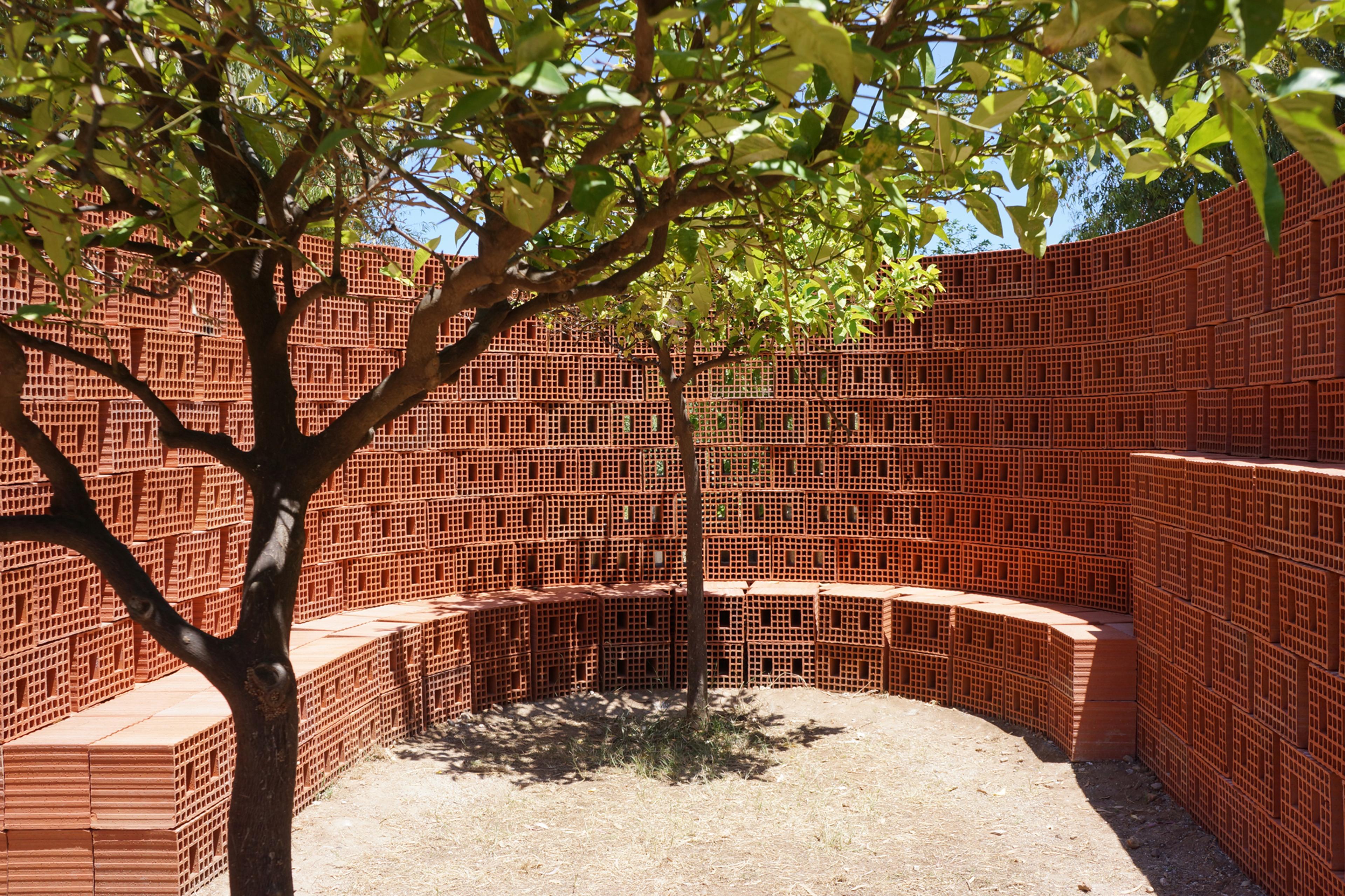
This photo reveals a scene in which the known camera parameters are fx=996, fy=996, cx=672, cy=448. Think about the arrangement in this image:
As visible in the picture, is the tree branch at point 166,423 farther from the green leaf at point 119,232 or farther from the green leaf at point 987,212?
the green leaf at point 987,212

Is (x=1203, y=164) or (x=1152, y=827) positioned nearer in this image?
(x=1203, y=164)

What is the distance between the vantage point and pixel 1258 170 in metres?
1.06

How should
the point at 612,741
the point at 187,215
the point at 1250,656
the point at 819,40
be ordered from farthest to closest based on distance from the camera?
the point at 612,741, the point at 1250,656, the point at 187,215, the point at 819,40

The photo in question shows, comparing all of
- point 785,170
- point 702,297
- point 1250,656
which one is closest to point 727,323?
point 1250,656

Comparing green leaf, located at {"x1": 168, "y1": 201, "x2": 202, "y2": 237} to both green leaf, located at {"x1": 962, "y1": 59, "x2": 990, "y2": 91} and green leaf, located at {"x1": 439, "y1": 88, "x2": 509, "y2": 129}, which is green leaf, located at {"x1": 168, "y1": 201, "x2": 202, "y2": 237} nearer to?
green leaf, located at {"x1": 439, "y1": 88, "x2": 509, "y2": 129}

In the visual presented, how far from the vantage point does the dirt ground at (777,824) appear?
5.19 m

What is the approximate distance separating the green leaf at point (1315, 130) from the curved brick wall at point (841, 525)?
11.6 feet

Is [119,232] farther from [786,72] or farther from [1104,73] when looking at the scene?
[1104,73]

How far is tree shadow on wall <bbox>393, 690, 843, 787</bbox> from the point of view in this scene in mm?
6934

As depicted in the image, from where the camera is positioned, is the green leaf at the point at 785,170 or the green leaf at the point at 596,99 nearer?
the green leaf at the point at 596,99

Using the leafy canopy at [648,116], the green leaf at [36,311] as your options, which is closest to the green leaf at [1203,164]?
the leafy canopy at [648,116]

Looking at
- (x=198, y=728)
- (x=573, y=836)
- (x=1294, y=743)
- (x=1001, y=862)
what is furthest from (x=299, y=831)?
(x=1294, y=743)

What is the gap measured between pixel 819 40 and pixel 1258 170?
→ 52 cm

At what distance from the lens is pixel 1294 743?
4.48 meters
